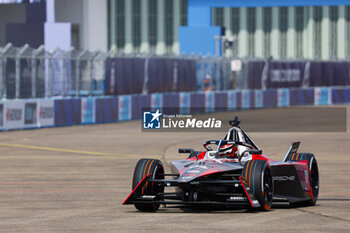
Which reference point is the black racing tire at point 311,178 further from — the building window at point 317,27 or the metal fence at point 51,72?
the building window at point 317,27

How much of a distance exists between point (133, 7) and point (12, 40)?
1308 inches

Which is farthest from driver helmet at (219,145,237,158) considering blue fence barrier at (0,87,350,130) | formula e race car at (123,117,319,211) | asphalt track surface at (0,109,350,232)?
blue fence barrier at (0,87,350,130)

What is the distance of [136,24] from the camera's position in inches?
3044

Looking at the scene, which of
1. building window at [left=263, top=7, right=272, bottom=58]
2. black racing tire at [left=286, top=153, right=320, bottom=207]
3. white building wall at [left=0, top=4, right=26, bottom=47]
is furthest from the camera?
building window at [left=263, top=7, right=272, bottom=58]

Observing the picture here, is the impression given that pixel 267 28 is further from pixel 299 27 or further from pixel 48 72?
pixel 48 72

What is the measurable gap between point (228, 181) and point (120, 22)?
6722 centimetres

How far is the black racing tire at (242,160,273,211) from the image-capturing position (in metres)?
10.9

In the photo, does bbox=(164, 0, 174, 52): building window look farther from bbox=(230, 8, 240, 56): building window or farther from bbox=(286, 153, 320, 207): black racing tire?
bbox=(286, 153, 320, 207): black racing tire

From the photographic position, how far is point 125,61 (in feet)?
121

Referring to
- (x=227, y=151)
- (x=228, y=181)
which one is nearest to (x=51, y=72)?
(x=227, y=151)

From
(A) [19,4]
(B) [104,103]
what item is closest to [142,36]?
(A) [19,4]

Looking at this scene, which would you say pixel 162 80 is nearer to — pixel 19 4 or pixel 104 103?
pixel 104 103

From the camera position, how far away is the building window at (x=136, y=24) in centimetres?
7712

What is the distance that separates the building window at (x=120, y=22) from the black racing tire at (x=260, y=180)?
218 feet
